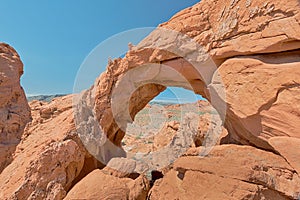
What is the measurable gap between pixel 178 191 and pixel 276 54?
3023 mm

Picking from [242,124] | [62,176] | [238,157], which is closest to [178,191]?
[238,157]

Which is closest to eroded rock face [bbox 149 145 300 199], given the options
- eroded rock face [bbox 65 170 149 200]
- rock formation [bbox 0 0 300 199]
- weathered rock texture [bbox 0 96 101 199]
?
rock formation [bbox 0 0 300 199]

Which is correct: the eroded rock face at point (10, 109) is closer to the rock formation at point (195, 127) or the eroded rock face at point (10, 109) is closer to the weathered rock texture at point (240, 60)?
the rock formation at point (195, 127)

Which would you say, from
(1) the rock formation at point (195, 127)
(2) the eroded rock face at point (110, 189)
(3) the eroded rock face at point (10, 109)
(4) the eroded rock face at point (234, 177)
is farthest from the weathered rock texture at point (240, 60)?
(3) the eroded rock face at point (10, 109)

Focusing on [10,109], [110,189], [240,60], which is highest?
[240,60]

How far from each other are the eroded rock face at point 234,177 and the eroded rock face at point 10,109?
205 inches

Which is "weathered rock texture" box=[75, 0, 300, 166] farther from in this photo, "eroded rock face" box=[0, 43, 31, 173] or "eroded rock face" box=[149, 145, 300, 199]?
"eroded rock face" box=[0, 43, 31, 173]

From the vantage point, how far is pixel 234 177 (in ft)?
10.3

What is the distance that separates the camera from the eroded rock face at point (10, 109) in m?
6.46

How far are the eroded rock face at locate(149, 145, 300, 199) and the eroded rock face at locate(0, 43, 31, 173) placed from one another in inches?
205

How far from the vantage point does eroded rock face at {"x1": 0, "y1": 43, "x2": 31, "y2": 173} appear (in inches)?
254

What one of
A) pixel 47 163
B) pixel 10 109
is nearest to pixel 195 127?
pixel 47 163

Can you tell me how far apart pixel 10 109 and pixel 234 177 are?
7.23m

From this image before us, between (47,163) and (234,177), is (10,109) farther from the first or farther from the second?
(234,177)
